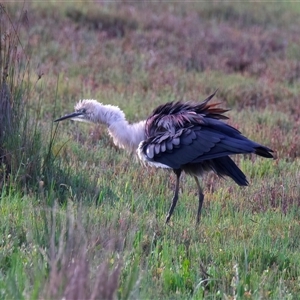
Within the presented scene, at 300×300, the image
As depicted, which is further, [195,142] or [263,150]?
[195,142]

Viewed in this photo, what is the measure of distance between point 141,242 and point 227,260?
0.62m

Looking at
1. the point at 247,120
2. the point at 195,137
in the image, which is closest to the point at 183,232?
the point at 195,137

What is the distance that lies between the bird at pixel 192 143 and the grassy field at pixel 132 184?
1.19 ft

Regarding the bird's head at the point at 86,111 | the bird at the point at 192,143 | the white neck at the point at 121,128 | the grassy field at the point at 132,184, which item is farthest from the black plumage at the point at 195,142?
the bird's head at the point at 86,111

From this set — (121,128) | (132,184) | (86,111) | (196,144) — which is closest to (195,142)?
(196,144)

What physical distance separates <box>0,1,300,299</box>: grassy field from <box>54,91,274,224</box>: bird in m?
0.36

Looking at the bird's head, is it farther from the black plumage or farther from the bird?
the black plumage

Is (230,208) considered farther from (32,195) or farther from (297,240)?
(32,195)

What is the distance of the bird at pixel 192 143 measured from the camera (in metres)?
5.75

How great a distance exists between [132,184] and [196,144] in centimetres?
88

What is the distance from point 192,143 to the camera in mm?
5906

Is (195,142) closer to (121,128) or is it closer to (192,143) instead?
(192,143)

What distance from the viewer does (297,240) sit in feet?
18.0

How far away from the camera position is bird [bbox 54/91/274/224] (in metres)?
5.75
